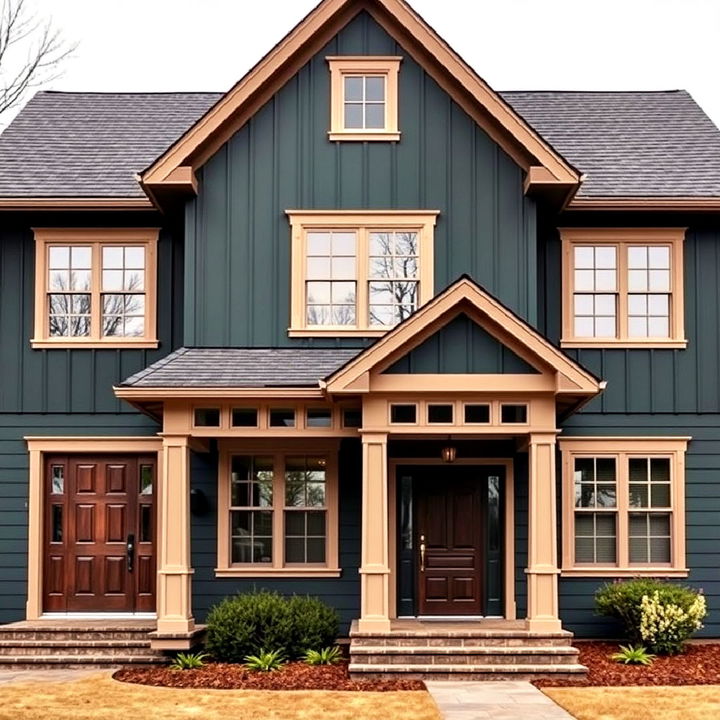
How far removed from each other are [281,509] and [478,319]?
4114 mm

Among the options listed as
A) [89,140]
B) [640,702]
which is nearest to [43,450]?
[89,140]

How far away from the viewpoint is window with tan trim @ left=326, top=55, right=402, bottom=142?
52.1 ft

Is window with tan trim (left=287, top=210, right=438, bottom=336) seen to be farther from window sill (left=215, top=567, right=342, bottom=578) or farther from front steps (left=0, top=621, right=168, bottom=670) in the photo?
front steps (left=0, top=621, right=168, bottom=670)

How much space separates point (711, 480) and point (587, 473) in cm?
171

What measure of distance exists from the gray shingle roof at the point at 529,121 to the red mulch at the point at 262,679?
6.58 metres

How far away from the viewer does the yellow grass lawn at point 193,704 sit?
11.2m

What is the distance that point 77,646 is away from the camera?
572 inches

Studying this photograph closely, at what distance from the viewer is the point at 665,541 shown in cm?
1625

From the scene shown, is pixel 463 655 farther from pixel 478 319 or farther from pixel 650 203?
pixel 650 203

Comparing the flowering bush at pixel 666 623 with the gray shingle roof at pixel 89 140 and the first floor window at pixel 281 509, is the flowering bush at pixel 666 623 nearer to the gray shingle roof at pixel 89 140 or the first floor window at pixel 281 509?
the first floor window at pixel 281 509

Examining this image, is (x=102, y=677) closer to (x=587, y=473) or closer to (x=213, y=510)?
(x=213, y=510)

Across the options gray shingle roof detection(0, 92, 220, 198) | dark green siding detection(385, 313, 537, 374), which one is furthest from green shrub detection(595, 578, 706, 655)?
gray shingle roof detection(0, 92, 220, 198)

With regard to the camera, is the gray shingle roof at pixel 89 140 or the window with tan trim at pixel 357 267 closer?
the window with tan trim at pixel 357 267

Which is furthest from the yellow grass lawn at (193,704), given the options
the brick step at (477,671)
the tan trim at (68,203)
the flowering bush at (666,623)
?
the tan trim at (68,203)
